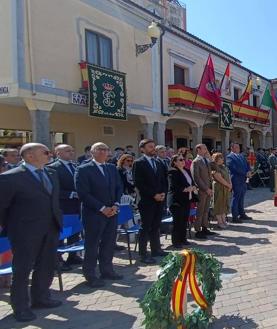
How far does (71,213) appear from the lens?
653cm

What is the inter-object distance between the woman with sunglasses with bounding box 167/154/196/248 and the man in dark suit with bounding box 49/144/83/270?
176cm

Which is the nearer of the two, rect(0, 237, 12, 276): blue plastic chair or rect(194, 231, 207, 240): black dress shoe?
rect(0, 237, 12, 276): blue plastic chair

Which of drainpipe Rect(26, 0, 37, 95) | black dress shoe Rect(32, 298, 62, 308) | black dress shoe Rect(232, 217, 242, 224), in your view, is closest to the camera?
black dress shoe Rect(32, 298, 62, 308)

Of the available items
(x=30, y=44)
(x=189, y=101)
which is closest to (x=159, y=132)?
(x=189, y=101)

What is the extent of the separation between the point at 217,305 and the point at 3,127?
10376 millimetres

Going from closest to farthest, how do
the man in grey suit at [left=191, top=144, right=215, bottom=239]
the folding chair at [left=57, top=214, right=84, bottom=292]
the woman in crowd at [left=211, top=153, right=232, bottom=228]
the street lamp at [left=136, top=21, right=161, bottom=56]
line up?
the folding chair at [left=57, top=214, right=84, bottom=292] → the man in grey suit at [left=191, top=144, right=215, bottom=239] → the woman in crowd at [left=211, top=153, right=232, bottom=228] → the street lamp at [left=136, top=21, right=161, bottom=56]

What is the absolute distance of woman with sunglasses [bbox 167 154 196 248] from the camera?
7.54 metres

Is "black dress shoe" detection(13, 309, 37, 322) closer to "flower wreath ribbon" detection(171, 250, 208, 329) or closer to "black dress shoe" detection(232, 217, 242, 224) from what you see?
"flower wreath ribbon" detection(171, 250, 208, 329)

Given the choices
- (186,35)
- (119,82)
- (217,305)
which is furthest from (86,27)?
(217,305)

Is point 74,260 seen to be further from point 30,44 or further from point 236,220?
point 30,44

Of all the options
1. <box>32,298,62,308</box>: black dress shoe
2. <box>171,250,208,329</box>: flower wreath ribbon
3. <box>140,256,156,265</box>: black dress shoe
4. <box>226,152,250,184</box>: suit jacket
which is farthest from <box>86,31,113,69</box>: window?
Answer: <box>171,250,208,329</box>: flower wreath ribbon

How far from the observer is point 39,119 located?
469 inches

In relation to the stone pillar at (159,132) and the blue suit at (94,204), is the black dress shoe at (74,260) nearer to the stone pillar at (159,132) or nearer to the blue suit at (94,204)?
the blue suit at (94,204)

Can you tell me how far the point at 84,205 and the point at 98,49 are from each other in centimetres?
956
